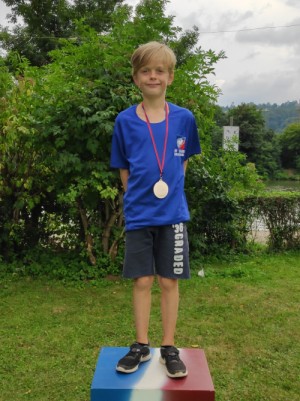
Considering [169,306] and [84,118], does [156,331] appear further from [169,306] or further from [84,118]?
[84,118]

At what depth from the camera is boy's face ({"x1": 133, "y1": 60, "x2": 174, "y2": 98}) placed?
241 centimetres

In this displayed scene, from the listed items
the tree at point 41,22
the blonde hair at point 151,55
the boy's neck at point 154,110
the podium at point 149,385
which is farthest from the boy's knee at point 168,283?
the tree at point 41,22

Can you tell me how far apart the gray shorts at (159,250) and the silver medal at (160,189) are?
0.20 meters

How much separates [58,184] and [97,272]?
1231 mm

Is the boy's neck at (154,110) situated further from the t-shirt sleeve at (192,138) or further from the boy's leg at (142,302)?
the boy's leg at (142,302)

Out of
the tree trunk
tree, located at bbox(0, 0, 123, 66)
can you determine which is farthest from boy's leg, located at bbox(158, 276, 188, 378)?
tree, located at bbox(0, 0, 123, 66)

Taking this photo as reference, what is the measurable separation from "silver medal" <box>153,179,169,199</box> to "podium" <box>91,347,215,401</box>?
3.22ft

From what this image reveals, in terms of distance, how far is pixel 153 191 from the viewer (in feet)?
7.95

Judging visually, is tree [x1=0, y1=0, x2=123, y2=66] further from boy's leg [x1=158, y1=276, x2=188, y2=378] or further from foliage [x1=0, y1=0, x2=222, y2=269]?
boy's leg [x1=158, y1=276, x2=188, y2=378]

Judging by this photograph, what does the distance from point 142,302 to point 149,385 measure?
460 mm

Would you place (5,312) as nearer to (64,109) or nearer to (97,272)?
(97,272)

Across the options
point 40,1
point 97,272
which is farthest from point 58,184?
point 40,1

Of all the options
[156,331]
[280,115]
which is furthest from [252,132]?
[280,115]

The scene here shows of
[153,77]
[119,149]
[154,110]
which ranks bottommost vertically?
[119,149]
